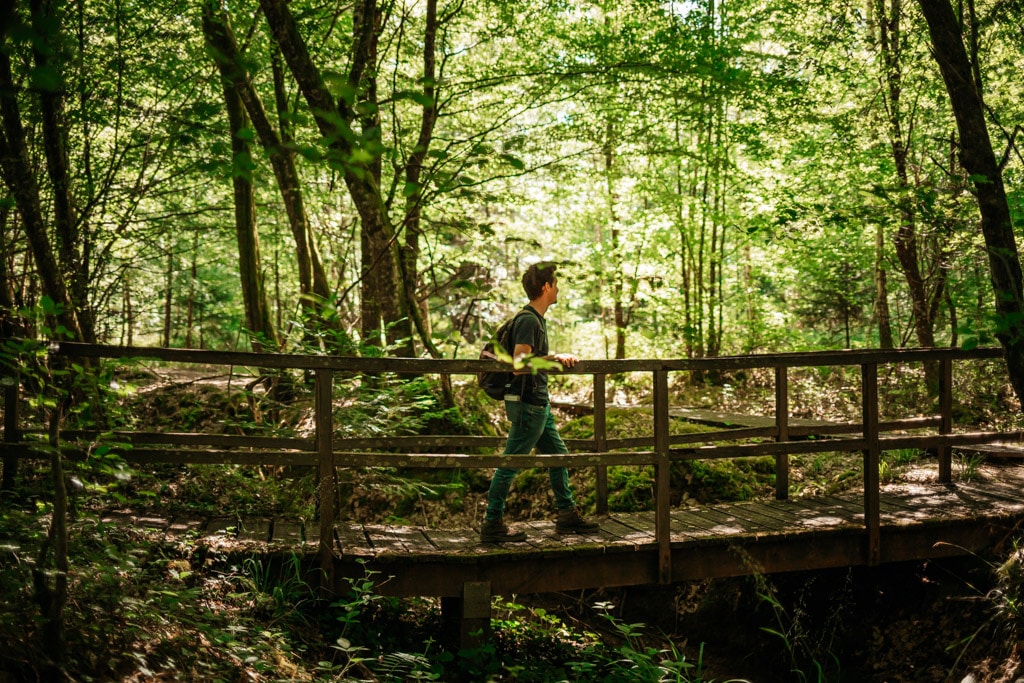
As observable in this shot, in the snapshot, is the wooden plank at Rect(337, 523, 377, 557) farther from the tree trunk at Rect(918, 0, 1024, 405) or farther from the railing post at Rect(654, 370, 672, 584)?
the tree trunk at Rect(918, 0, 1024, 405)

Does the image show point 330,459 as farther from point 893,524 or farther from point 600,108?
point 600,108

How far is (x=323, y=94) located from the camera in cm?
756

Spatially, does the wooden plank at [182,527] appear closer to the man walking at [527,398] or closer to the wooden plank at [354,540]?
the wooden plank at [354,540]

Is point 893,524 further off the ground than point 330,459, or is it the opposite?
point 330,459

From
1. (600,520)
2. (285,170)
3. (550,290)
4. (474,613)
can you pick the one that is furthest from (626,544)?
(285,170)

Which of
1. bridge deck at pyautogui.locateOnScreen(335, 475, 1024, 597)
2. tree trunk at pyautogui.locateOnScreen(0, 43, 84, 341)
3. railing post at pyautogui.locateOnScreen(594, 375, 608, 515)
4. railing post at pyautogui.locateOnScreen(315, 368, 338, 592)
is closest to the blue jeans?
bridge deck at pyautogui.locateOnScreen(335, 475, 1024, 597)

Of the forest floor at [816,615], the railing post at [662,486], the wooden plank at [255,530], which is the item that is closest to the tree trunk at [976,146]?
the forest floor at [816,615]

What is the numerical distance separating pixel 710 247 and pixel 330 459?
13.4m

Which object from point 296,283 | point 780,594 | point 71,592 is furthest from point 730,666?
point 296,283

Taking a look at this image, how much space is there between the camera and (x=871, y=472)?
19.6ft

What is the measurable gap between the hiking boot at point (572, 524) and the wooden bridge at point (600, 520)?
78 mm

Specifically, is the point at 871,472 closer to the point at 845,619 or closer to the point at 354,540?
the point at 845,619

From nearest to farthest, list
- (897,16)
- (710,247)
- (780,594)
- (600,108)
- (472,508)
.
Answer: (780,594), (472,508), (897,16), (600,108), (710,247)

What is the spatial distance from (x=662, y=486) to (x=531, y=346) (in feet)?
5.03
